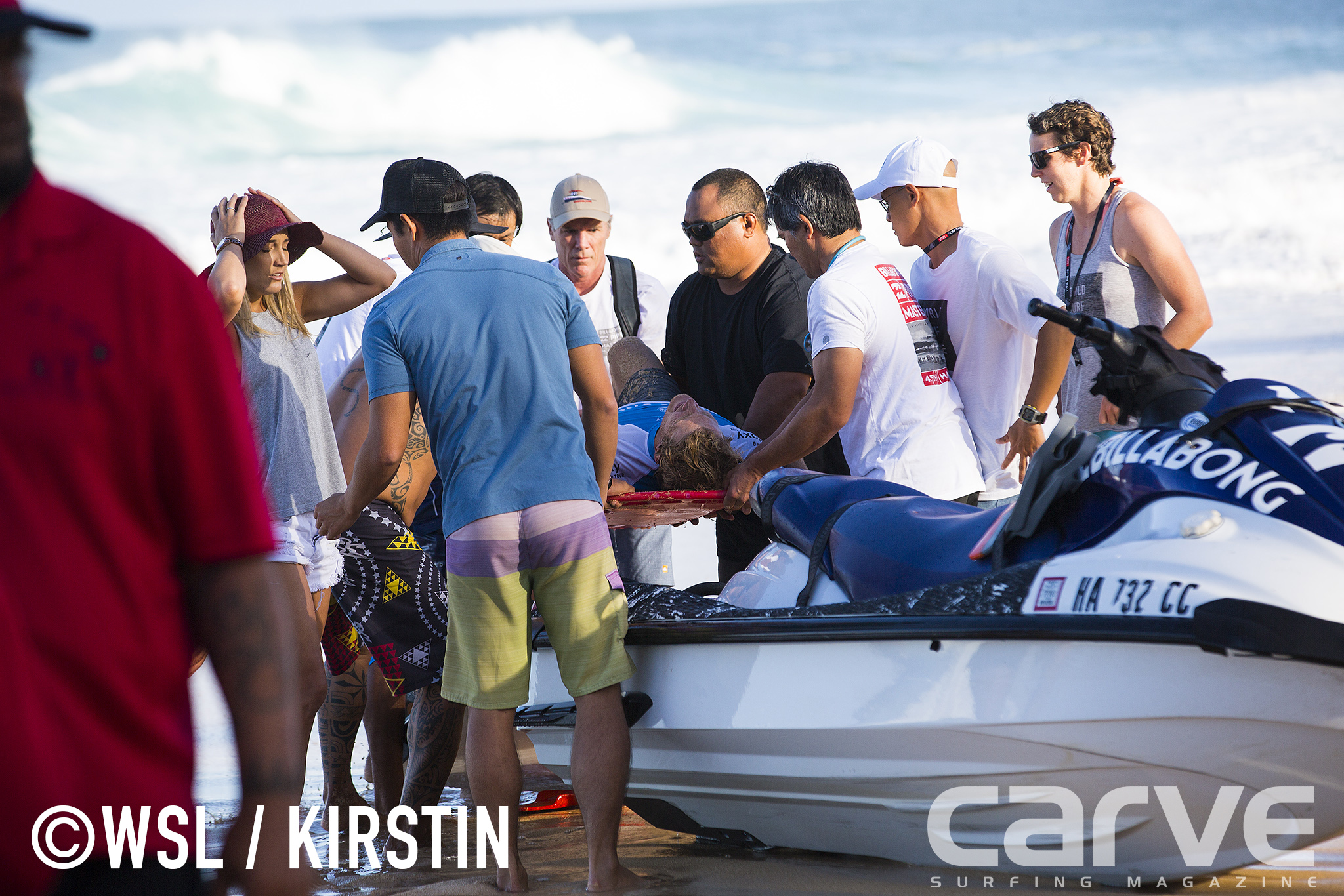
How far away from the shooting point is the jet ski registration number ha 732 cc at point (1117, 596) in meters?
2.53

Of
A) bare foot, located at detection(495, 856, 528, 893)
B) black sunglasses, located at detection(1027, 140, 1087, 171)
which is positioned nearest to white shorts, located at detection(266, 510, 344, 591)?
bare foot, located at detection(495, 856, 528, 893)

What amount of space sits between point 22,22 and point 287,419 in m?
2.92

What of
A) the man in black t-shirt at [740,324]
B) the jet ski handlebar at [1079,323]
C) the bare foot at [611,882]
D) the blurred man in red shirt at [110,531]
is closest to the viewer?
the blurred man in red shirt at [110,531]

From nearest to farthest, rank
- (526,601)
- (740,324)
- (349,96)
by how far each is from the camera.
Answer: (526,601), (740,324), (349,96)

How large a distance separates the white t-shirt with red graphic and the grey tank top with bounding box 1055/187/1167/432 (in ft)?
1.59

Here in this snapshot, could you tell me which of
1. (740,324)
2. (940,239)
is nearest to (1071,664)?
(940,239)

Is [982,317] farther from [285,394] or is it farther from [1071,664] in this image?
[285,394]

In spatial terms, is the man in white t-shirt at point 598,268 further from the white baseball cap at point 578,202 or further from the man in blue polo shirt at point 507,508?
the man in blue polo shirt at point 507,508

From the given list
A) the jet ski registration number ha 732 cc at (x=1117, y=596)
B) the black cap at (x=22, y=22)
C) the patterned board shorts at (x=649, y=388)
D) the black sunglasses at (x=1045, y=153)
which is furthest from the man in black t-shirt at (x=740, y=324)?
the black cap at (x=22, y=22)

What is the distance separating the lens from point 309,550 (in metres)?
4.06

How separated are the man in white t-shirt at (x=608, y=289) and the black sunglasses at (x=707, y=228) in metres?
0.80

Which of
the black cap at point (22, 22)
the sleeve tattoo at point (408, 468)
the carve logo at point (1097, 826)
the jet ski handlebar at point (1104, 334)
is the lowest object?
the carve logo at point (1097, 826)

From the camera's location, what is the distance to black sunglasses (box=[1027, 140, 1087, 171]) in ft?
15.1

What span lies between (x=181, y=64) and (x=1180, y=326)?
31.0 metres
